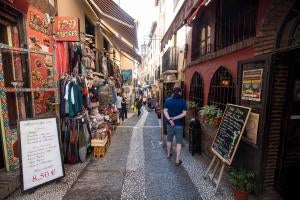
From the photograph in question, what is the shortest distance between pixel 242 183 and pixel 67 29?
509 cm

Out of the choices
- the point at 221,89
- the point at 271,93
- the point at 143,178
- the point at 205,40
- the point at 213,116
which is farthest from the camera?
the point at 205,40

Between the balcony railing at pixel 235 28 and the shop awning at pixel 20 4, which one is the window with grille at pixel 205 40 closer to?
the balcony railing at pixel 235 28

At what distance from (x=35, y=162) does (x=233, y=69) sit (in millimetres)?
4675

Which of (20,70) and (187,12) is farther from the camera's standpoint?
(187,12)

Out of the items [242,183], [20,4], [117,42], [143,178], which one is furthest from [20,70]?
[117,42]

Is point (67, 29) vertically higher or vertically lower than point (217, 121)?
higher

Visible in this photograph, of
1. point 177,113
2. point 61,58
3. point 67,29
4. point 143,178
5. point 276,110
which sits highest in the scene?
point 67,29

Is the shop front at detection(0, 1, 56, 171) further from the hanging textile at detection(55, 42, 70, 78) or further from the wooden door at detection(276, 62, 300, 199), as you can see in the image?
the wooden door at detection(276, 62, 300, 199)

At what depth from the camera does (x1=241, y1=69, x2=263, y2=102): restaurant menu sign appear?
3590 millimetres

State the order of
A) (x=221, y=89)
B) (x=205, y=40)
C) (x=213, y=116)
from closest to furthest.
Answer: (x=213, y=116)
(x=221, y=89)
(x=205, y=40)

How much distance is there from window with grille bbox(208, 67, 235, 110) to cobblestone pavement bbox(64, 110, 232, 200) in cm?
173

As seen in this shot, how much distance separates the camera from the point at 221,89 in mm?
5652

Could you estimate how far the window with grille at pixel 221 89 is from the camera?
5117 mm

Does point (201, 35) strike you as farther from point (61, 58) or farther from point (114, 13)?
point (61, 58)
